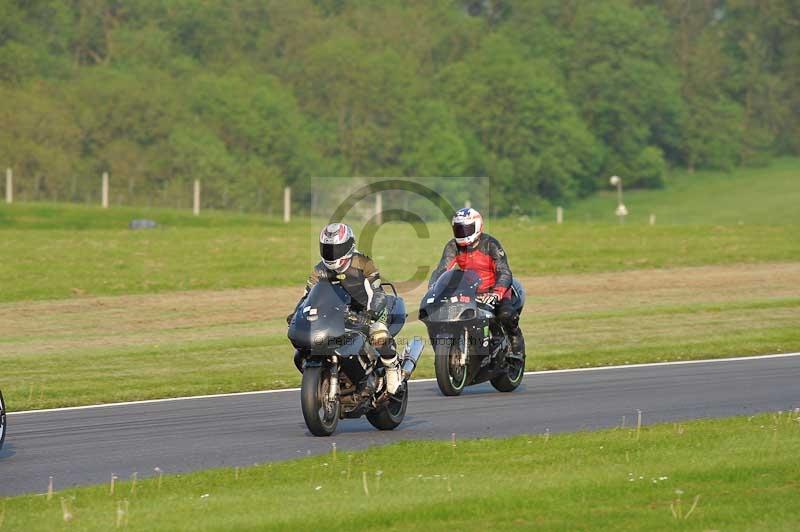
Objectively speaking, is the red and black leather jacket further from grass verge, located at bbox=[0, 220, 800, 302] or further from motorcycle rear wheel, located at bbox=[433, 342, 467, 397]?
grass verge, located at bbox=[0, 220, 800, 302]

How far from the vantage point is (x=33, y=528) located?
9547 millimetres

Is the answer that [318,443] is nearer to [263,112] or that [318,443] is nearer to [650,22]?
[263,112]

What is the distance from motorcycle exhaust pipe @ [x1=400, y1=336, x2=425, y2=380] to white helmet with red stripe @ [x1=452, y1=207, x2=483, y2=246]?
278 cm

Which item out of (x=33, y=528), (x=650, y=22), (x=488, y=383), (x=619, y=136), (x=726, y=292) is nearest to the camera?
(x=33, y=528)

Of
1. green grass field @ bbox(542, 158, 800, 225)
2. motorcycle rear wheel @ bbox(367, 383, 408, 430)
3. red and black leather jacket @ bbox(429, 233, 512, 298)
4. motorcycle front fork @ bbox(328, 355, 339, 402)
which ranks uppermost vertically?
green grass field @ bbox(542, 158, 800, 225)

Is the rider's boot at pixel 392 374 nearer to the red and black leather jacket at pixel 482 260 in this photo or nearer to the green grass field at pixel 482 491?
the green grass field at pixel 482 491

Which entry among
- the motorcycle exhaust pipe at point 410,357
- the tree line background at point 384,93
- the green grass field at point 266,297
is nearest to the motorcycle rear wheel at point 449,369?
the motorcycle exhaust pipe at point 410,357

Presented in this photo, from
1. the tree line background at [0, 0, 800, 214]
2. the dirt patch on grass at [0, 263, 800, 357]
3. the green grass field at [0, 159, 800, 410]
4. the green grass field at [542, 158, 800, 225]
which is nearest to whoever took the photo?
the green grass field at [0, 159, 800, 410]

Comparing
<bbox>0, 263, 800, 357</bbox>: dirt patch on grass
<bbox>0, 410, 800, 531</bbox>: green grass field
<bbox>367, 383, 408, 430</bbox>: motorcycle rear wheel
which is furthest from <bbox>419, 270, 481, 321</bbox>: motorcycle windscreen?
<bbox>0, 263, 800, 357</bbox>: dirt patch on grass

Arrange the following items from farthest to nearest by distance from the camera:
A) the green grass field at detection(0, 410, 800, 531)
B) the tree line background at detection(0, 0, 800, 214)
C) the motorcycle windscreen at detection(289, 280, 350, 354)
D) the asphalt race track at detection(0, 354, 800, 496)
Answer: the tree line background at detection(0, 0, 800, 214)
the motorcycle windscreen at detection(289, 280, 350, 354)
the asphalt race track at detection(0, 354, 800, 496)
the green grass field at detection(0, 410, 800, 531)

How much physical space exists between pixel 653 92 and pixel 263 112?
33.0 m

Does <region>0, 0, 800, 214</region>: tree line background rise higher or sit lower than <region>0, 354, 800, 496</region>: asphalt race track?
higher

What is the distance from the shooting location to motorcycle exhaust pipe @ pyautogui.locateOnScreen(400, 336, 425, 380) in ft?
45.9

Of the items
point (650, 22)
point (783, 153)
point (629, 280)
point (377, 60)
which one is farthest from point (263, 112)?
point (629, 280)
